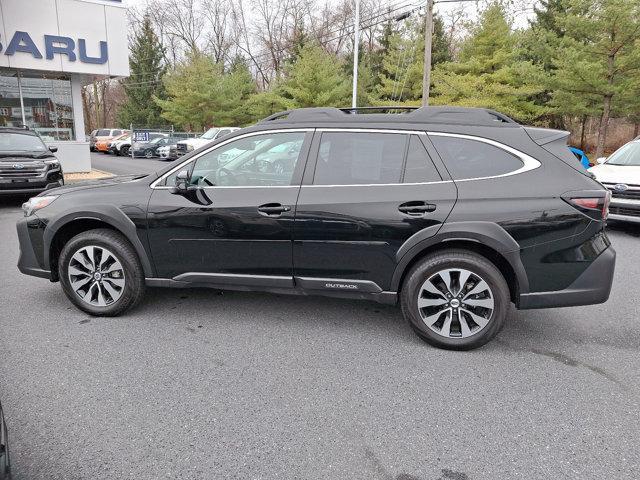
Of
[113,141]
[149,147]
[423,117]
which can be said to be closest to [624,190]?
[423,117]

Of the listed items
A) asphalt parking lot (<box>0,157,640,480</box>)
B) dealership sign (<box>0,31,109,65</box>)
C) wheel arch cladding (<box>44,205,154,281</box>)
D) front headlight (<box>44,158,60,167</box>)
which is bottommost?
asphalt parking lot (<box>0,157,640,480</box>)

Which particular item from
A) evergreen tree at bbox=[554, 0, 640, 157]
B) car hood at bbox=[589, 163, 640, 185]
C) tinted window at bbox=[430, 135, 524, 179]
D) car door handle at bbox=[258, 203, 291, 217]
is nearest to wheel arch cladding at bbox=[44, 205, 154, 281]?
car door handle at bbox=[258, 203, 291, 217]

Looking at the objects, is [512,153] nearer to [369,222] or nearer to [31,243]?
[369,222]

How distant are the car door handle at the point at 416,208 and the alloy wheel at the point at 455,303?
472 mm

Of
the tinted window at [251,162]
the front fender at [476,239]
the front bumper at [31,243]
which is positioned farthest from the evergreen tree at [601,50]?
the front bumper at [31,243]

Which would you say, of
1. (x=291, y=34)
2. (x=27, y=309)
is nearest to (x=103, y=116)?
(x=291, y=34)

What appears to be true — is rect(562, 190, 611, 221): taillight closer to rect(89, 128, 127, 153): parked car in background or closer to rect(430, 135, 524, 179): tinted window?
rect(430, 135, 524, 179): tinted window

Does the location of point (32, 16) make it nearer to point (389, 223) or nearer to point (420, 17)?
point (389, 223)

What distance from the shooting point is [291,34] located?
4478 cm

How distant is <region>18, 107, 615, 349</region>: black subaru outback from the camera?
333 centimetres

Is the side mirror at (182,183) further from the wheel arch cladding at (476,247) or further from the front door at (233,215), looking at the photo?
the wheel arch cladding at (476,247)

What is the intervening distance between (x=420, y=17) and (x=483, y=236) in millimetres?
33610

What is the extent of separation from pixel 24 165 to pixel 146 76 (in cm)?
4064

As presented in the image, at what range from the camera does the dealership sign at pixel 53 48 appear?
13461 millimetres
